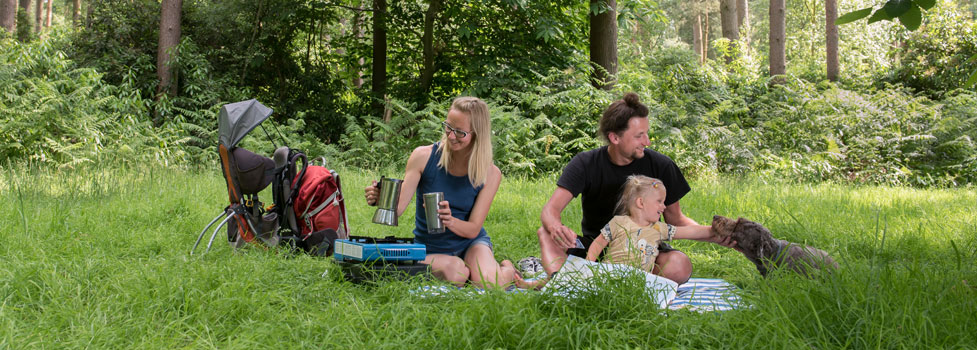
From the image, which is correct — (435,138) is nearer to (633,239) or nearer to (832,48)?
(633,239)

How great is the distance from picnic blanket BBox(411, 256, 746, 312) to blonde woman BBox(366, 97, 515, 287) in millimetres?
483

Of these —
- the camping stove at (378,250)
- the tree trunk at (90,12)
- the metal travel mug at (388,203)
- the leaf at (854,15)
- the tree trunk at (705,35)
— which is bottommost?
the camping stove at (378,250)

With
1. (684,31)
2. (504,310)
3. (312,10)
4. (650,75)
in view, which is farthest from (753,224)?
(684,31)

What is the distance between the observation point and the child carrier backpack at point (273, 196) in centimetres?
461

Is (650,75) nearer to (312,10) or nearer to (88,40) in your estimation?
(312,10)

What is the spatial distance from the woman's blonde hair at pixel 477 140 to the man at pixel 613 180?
0.46 meters

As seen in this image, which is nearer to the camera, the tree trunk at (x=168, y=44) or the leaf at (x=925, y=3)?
the leaf at (x=925, y=3)

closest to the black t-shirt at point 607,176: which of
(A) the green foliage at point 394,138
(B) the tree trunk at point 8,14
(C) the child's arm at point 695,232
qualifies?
(C) the child's arm at point 695,232

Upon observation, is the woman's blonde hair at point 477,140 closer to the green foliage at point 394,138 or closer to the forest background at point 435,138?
the forest background at point 435,138

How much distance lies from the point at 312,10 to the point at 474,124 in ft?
34.3

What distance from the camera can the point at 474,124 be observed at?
14.0 feet

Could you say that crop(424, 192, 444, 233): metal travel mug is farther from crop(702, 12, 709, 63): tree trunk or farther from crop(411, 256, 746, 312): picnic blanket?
crop(702, 12, 709, 63): tree trunk

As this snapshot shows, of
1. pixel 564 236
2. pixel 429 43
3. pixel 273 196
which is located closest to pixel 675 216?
pixel 564 236

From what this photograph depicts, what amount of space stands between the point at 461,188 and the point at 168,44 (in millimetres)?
9694
